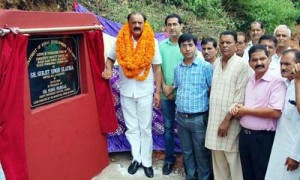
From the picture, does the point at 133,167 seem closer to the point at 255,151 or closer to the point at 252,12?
the point at 255,151

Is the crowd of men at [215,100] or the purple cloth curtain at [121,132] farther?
the purple cloth curtain at [121,132]

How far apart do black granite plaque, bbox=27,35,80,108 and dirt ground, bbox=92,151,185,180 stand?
1.22 metres

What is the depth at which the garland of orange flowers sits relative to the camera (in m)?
4.46

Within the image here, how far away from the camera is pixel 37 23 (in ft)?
11.9

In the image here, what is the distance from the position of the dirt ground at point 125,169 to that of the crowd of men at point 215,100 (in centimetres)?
8

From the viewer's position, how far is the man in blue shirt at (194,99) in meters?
4.04

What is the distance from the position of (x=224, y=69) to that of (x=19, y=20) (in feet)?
6.70

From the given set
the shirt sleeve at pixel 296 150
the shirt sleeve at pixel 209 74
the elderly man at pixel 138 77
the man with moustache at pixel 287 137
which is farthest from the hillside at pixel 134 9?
the shirt sleeve at pixel 296 150

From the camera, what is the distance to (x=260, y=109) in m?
3.39

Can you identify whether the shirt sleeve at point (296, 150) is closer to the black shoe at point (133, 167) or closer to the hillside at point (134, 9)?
the black shoe at point (133, 167)

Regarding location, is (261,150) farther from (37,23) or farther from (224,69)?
(37,23)

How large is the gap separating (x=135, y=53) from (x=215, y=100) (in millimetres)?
1214

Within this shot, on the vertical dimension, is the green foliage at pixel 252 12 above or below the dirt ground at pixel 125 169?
above

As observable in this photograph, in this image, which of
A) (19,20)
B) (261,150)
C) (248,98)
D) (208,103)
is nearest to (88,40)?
(19,20)
